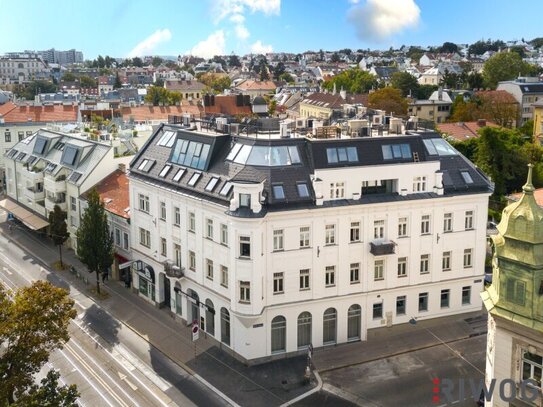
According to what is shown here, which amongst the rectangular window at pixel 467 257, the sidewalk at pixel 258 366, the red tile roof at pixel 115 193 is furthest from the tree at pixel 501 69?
the sidewalk at pixel 258 366

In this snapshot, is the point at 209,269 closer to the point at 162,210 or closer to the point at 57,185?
Answer: the point at 162,210

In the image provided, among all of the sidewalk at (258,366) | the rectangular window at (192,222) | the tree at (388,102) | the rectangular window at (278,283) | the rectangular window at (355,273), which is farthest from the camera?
the tree at (388,102)

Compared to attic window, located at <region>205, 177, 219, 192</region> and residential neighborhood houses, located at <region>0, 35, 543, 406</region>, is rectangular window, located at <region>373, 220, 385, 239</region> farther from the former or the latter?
attic window, located at <region>205, 177, 219, 192</region>

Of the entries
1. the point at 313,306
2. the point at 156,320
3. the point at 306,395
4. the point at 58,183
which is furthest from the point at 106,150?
the point at 306,395

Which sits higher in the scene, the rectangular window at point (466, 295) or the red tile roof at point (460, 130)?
the red tile roof at point (460, 130)

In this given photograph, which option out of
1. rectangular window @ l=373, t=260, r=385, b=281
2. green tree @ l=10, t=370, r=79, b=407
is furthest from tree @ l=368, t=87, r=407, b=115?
green tree @ l=10, t=370, r=79, b=407

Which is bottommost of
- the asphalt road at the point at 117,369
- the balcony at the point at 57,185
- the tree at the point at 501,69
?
the asphalt road at the point at 117,369

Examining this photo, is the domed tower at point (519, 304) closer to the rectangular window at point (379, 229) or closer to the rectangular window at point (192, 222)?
the rectangular window at point (379, 229)
